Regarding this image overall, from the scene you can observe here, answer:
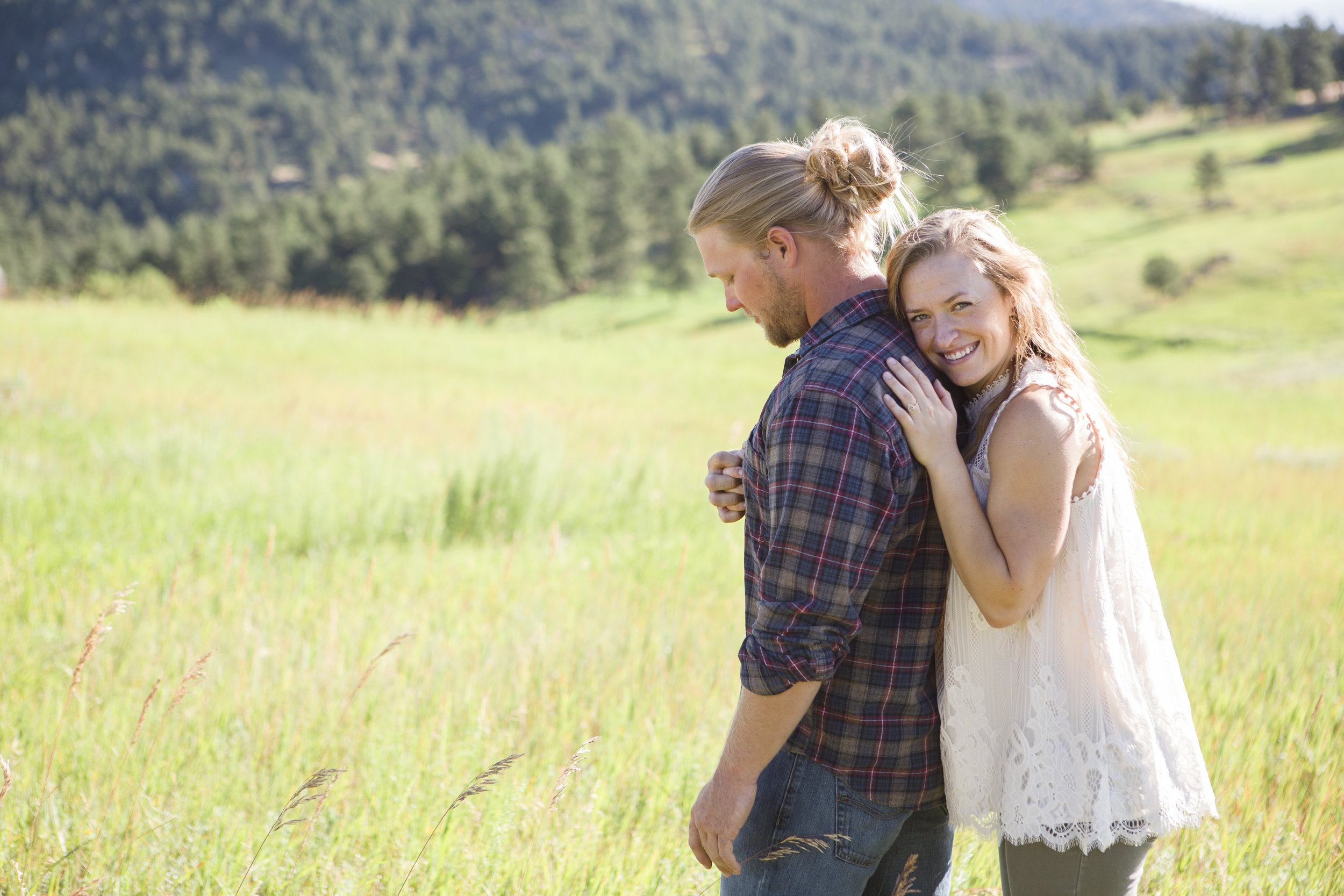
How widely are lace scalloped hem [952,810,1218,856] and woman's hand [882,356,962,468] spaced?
70 cm

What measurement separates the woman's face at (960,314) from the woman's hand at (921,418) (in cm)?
15

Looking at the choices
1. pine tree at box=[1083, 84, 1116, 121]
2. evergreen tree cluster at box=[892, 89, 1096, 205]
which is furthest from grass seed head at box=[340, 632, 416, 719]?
pine tree at box=[1083, 84, 1116, 121]

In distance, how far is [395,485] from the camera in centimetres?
680

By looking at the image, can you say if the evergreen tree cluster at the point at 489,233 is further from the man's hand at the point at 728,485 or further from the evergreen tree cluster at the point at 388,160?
the man's hand at the point at 728,485

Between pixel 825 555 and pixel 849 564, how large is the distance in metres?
0.05

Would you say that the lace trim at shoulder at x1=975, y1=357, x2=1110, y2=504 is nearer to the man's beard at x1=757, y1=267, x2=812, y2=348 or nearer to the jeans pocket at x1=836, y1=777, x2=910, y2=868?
the man's beard at x1=757, y1=267, x2=812, y2=348

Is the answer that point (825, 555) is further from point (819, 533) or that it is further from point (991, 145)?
point (991, 145)

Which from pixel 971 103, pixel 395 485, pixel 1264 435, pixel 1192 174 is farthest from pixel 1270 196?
pixel 395 485

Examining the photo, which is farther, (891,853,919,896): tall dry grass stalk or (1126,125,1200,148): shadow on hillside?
(1126,125,1200,148): shadow on hillside

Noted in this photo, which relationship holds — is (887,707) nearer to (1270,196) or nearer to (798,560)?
(798,560)

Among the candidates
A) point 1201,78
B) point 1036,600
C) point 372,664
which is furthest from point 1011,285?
point 1201,78

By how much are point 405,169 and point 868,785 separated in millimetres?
86610

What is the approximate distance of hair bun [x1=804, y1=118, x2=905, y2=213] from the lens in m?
1.71

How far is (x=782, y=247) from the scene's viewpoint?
5.85ft
